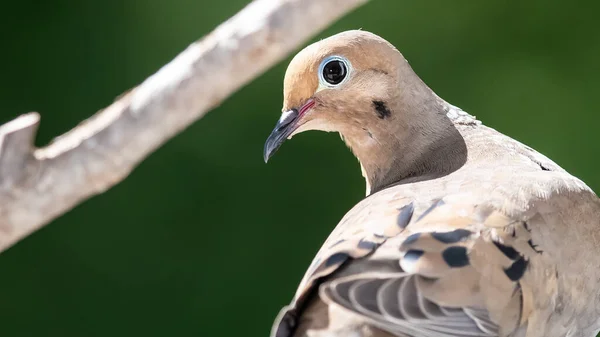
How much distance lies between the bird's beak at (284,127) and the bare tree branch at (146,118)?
1.02 feet

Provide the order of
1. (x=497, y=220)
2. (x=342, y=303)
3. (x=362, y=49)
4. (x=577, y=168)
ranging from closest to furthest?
(x=342, y=303) → (x=497, y=220) → (x=362, y=49) → (x=577, y=168)

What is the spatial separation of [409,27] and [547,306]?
1711 mm

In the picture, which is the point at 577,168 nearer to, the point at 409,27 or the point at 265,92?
the point at 409,27

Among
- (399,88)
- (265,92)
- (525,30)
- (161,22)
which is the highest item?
(161,22)

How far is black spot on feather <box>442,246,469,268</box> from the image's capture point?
45.5 inches

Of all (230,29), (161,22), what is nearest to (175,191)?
(161,22)

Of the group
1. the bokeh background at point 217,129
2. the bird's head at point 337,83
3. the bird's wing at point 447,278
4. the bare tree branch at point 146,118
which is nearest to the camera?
the bird's wing at point 447,278

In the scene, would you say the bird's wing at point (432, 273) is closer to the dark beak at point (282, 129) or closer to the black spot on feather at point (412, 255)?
the black spot on feather at point (412, 255)

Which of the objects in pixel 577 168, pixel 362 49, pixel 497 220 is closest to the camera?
pixel 497 220

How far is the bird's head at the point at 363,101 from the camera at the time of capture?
1.57m

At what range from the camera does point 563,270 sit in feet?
4.16

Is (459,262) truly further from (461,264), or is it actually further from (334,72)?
(334,72)

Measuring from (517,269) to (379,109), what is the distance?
509 mm

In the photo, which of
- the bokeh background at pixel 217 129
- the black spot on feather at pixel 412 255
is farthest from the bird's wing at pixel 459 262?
the bokeh background at pixel 217 129
